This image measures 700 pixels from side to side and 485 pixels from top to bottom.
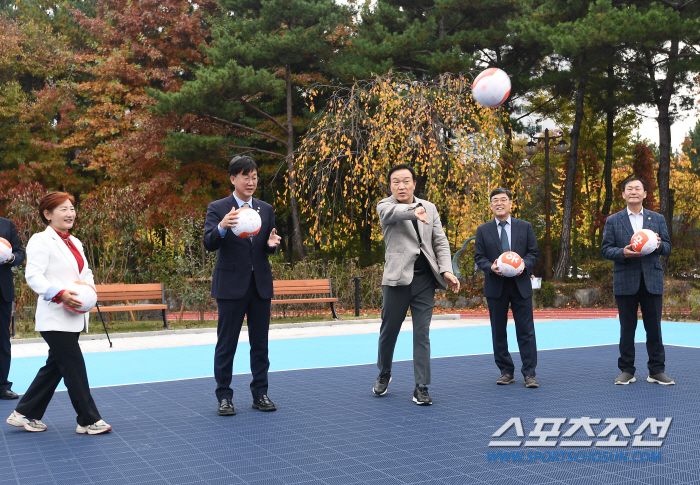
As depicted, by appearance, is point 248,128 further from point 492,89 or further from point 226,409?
point 226,409

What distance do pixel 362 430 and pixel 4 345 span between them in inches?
137

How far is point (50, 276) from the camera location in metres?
4.73

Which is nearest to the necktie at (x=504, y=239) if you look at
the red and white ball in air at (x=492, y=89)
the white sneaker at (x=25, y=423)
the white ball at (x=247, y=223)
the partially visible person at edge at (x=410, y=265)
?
the partially visible person at edge at (x=410, y=265)

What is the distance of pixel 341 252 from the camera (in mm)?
22797

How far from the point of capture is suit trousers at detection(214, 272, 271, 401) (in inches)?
212

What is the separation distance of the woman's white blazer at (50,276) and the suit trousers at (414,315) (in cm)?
251

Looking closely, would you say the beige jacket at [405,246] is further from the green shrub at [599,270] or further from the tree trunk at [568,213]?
the tree trunk at [568,213]

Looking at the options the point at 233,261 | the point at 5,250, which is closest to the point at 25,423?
the point at 233,261

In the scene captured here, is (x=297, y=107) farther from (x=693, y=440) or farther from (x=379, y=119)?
(x=693, y=440)

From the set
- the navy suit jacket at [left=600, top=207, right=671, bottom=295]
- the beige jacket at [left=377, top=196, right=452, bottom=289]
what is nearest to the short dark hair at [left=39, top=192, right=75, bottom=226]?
the beige jacket at [left=377, top=196, right=452, bottom=289]

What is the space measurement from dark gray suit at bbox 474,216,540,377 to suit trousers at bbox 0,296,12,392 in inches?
174

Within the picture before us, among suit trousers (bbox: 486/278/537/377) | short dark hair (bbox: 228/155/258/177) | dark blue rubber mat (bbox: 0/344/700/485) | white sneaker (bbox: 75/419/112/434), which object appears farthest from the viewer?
suit trousers (bbox: 486/278/537/377)

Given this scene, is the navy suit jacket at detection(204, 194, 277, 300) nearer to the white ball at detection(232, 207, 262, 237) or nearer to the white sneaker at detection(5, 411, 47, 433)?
the white ball at detection(232, 207, 262, 237)

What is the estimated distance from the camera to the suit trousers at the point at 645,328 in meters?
6.45
